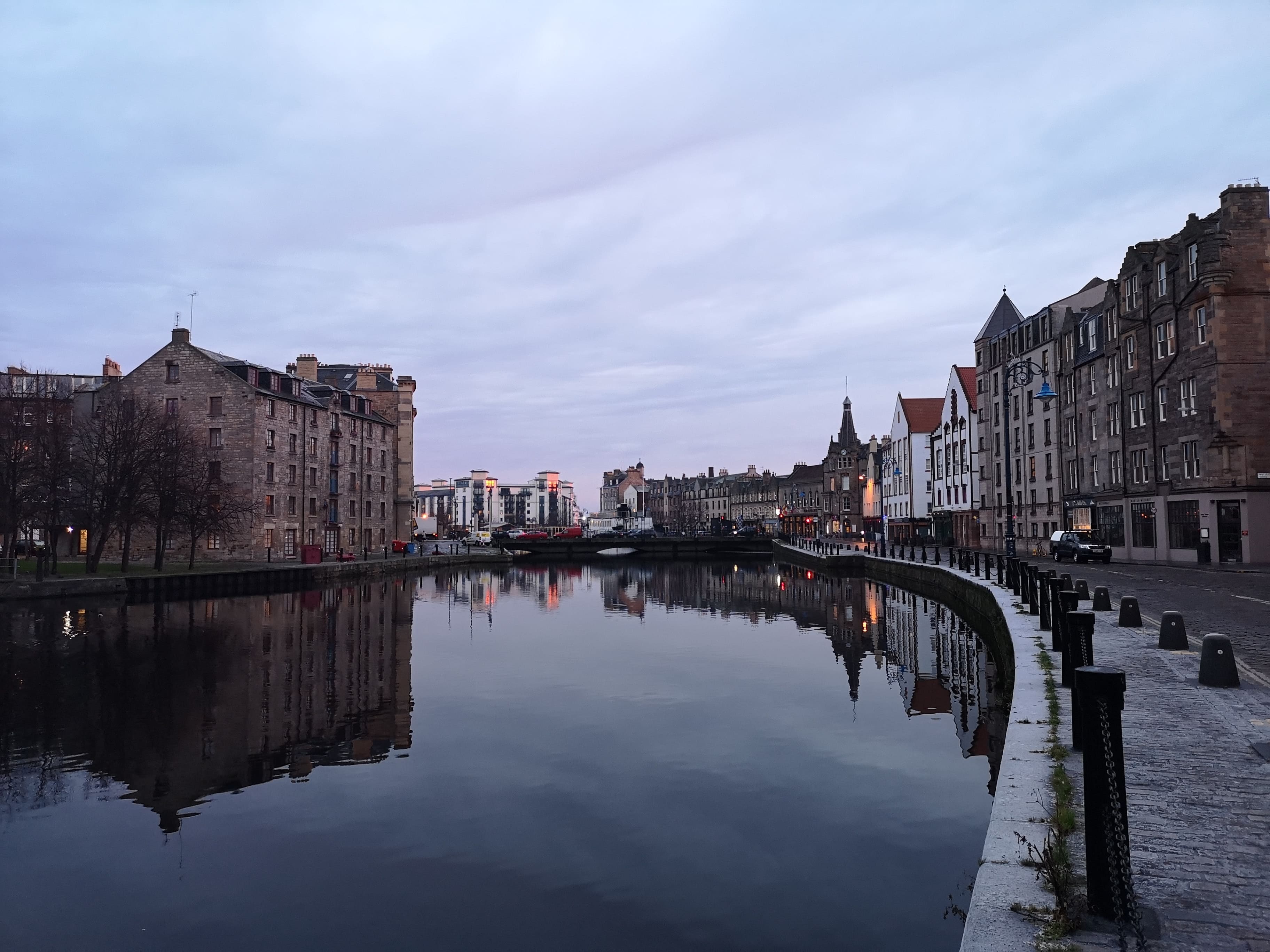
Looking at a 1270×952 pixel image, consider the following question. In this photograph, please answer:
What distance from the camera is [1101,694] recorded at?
5289 millimetres

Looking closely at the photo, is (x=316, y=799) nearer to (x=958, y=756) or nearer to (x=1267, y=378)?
(x=958, y=756)

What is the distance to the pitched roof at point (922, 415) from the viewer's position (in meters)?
96.4

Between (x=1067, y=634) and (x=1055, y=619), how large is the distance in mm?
5848

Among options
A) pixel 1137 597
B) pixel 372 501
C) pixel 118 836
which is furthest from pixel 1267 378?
pixel 372 501

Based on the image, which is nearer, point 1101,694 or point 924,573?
point 1101,694

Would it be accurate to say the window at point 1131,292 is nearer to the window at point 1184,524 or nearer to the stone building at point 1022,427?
the stone building at point 1022,427

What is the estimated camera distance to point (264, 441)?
6512 centimetres

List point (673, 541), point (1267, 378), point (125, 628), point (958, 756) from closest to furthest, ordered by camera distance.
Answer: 1. point (958, 756)
2. point (125, 628)
3. point (1267, 378)
4. point (673, 541)

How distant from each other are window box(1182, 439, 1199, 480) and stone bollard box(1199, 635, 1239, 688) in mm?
37394

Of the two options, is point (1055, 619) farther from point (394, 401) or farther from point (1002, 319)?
point (394, 401)

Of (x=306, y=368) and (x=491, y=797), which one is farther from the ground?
(x=306, y=368)

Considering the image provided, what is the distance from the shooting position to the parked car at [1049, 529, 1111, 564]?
47000 mm

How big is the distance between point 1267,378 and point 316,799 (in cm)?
4570

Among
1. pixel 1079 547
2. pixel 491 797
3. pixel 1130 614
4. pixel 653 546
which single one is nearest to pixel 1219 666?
pixel 1130 614
